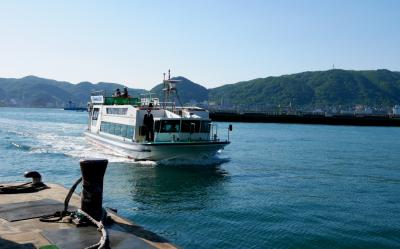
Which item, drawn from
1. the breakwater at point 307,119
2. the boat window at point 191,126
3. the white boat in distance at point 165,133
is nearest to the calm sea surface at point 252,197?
the white boat in distance at point 165,133

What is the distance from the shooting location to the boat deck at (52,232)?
8.09 meters

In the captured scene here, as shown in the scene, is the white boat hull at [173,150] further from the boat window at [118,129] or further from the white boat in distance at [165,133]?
the boat window at [118,129]

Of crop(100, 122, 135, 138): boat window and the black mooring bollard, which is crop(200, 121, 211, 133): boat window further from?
the black mooring bollard

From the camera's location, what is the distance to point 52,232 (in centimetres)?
864

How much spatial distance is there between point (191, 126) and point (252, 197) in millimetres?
10868

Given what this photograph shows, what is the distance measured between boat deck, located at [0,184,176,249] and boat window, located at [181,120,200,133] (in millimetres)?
20358

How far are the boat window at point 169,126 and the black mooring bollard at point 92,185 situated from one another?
2138cm

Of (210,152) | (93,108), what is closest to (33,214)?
(210,152)

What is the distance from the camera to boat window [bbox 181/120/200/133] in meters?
31.3

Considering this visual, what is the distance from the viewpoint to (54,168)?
29688 millimetres

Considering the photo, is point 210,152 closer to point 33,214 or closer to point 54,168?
point 54,168

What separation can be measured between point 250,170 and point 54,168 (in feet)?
45.6

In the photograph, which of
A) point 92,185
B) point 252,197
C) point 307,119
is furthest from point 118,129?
point 307,119

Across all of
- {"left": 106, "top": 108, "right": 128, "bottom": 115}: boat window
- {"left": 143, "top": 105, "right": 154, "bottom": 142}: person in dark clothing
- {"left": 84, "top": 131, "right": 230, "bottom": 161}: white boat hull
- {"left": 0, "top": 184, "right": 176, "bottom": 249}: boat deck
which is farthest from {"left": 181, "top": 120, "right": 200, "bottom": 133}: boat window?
{"left": 0, "top": 184, "right": 176, "bottom": 249}: boat deck
